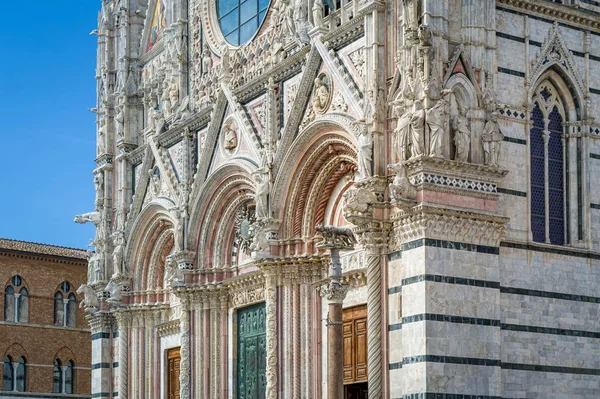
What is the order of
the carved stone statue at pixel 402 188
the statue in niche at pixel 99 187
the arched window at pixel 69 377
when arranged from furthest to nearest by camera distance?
the arched window at pixel 69 377 < the statue in niche at pixel 99 187 < the carved stone statue at pixel 402 188

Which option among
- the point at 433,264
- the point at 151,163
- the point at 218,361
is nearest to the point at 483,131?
the point at 433,264

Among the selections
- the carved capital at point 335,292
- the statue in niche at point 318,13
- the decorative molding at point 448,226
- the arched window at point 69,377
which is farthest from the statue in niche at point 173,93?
the arched window at point 69,377

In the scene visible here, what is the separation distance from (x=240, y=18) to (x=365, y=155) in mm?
7357

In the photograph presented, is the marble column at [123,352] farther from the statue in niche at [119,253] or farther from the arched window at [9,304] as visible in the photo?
the arched window at [9,304]

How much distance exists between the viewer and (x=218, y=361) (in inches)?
989

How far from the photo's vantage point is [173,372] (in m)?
27.8

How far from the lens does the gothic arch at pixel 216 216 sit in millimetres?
25047

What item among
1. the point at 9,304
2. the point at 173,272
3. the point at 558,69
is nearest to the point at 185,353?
the point at 173,272

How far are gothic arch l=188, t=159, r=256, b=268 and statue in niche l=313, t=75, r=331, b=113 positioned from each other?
11.5ft

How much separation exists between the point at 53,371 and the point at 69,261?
3.55m

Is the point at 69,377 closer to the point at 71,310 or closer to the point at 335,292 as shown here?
the point at 71,310

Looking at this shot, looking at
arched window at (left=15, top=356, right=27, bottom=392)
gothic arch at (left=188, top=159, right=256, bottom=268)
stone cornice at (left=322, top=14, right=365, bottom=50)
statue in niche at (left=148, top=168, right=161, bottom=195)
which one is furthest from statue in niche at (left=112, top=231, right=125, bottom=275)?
arched window at (left=15, top=356, right=27, bottom=392)

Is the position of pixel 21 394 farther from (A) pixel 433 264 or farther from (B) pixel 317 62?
(A) pixel 433 264

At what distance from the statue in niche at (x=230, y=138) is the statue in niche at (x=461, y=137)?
6915 mm
